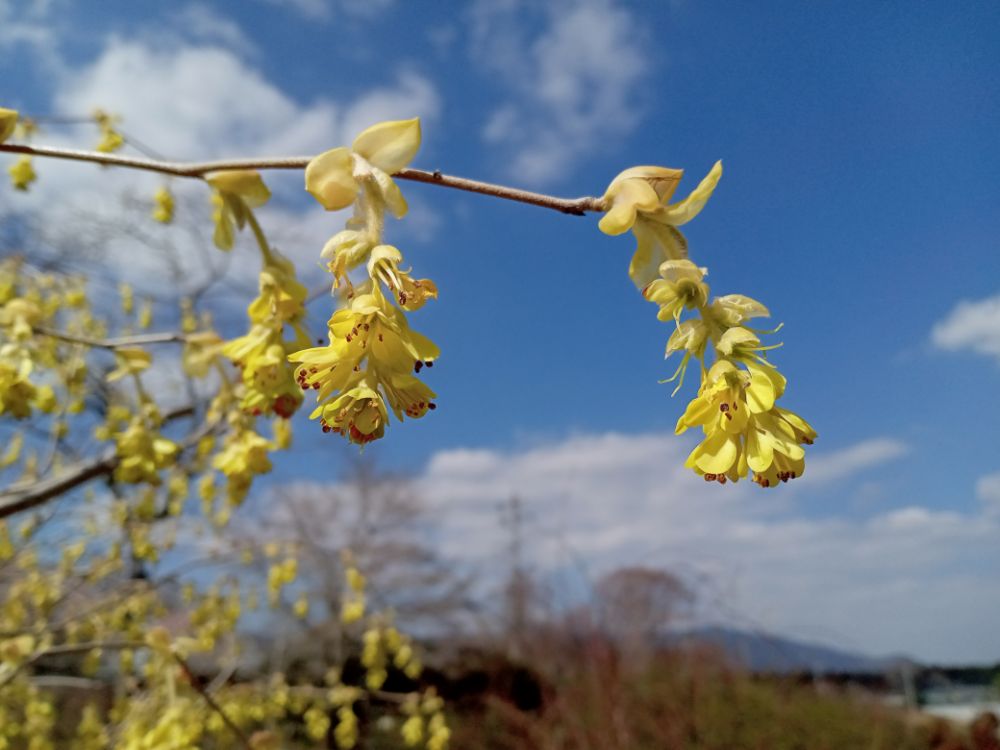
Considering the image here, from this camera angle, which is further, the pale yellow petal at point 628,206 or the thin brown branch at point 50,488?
the thin brown branch at point 50,488

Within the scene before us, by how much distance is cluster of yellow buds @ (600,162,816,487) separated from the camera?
1.92 feet

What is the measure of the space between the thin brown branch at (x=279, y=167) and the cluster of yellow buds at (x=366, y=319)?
0.14ft

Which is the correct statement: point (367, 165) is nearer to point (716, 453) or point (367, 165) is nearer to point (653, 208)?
point (653, 208)

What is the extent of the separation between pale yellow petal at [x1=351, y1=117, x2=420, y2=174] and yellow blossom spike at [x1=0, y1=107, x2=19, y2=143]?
1.50 feet

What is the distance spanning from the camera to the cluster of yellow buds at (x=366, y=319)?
563mm

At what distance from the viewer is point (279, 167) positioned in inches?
29.6

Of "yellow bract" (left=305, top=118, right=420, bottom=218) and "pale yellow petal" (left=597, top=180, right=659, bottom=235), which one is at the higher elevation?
"yellow bract" (left=305, top=118, right=420, bottom=218)

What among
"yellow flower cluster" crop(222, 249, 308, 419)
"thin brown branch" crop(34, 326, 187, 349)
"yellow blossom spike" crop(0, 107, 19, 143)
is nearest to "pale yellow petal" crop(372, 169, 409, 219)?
"yellow flower cluster" crop(222, 249, 308, 419)

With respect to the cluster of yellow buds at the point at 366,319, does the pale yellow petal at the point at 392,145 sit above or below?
above

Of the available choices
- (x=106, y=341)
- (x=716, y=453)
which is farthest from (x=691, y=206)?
(x=106, y=341)

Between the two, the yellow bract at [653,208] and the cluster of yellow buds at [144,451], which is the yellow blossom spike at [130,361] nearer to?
the cluster of yellow buds at [144,451]

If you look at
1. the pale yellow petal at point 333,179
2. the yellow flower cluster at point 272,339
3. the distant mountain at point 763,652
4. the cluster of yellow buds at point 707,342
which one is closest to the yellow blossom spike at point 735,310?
the cluster of yellow buds at point 707,342

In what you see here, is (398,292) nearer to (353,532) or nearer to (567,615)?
(567,615)

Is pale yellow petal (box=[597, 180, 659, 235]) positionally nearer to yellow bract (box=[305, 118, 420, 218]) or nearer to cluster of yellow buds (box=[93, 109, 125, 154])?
yellow bract (box=[305, 118, 420, 218])
